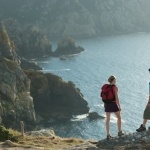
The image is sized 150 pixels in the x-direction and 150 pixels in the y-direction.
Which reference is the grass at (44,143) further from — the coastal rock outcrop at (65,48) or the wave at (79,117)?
the coastal rock outcrop at (65,48)

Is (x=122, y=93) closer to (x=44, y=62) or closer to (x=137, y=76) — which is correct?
(x=137, y=76)

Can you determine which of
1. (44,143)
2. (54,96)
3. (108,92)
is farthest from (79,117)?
(108,92)

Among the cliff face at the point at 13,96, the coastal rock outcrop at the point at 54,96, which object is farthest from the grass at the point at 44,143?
the coastal rock outcrop at the point at 54,96

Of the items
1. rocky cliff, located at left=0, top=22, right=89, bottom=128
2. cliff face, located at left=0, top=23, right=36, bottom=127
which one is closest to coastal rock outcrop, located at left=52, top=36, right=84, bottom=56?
rocky cliff, located at left=0, top=22, right=89, bottom=128

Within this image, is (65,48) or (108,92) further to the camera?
(65,48)

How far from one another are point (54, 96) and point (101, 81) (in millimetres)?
34648

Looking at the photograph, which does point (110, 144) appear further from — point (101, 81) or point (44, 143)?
point (101, 81)

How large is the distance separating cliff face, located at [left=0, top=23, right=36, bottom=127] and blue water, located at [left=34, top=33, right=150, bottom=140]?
7960 millimetres

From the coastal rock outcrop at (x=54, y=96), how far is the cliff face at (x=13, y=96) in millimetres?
10484

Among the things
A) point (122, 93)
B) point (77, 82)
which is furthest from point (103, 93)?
point (77, 82)

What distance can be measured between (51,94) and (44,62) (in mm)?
73615

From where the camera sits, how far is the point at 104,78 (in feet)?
461

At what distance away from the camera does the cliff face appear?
3214 inches

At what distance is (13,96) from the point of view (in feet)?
280
